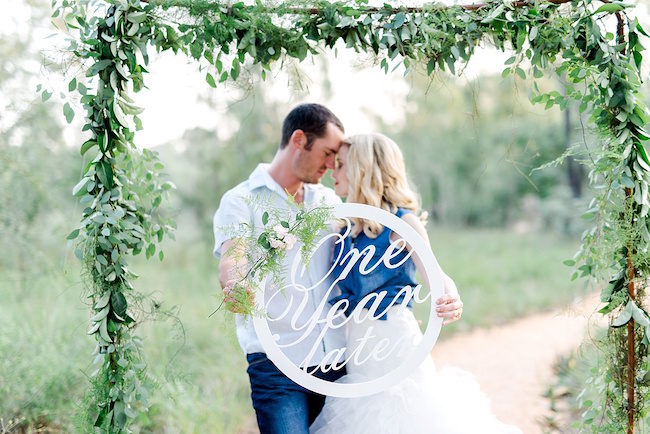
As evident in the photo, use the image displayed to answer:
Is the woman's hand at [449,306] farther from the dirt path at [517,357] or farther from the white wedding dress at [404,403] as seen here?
the dirt path at [517,357]

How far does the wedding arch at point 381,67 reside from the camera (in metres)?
2.27

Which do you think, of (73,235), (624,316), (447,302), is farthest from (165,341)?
(624,316)

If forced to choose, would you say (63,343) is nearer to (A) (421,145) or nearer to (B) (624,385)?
(B) (624,385)

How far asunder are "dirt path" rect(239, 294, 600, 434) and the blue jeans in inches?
75.2

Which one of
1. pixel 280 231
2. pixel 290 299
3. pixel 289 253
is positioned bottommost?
pixel 290 299

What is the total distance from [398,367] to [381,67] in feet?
3.84

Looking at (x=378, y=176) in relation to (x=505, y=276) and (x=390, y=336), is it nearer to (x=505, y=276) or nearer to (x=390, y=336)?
(x=390, y=336)

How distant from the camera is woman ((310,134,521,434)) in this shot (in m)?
2.48

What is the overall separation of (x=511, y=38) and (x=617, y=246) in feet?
2.89

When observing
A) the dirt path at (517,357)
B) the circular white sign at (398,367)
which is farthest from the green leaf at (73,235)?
the dirt path at (517,357)

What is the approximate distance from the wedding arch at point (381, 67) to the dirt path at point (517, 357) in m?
2.63

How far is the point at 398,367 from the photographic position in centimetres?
244

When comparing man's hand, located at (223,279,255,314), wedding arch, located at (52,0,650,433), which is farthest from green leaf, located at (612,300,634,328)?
man's hand, located at (223,279,255,314)

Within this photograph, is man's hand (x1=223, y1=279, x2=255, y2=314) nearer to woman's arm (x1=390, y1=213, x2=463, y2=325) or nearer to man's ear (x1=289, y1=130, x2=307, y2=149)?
woman's arm (x1=390, y1=213, x2=463, y2=325)
